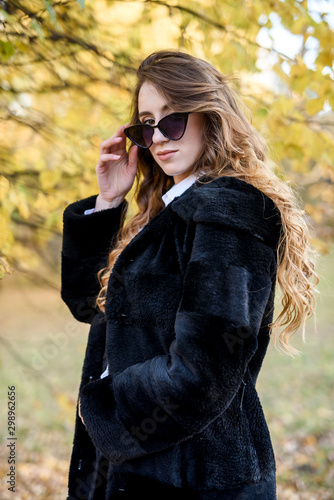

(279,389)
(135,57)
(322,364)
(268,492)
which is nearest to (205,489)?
(268,492)

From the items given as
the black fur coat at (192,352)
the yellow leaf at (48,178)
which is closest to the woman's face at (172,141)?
the black fur coat at (192,352)

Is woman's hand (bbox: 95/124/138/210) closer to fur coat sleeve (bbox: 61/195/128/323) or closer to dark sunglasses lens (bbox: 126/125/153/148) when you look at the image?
fur coat sleeve (bbox: 61/195/128/323)

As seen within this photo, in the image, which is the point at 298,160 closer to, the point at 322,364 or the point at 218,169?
the point at 218,169

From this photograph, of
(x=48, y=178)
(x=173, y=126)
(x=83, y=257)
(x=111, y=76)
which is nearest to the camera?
(x=173, y=126)

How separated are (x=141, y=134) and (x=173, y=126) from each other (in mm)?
182

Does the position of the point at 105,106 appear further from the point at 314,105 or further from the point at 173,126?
the point at 173,126

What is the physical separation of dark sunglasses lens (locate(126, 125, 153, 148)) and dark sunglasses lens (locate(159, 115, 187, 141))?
97mm

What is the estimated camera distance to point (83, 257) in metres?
2.06

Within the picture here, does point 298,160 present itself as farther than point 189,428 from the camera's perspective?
Yes

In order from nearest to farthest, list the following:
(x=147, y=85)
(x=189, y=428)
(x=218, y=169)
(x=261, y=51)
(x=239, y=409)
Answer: (x=189, y=428) < (x=239, y=409) < (x=218, y=169) < (x=147, y=85) < (x=261, y=51)

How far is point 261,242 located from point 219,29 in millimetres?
1837

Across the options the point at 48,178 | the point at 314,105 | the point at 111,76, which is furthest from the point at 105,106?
the point at 314,105

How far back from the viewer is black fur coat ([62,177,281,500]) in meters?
1.20

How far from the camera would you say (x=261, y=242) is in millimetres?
1297
